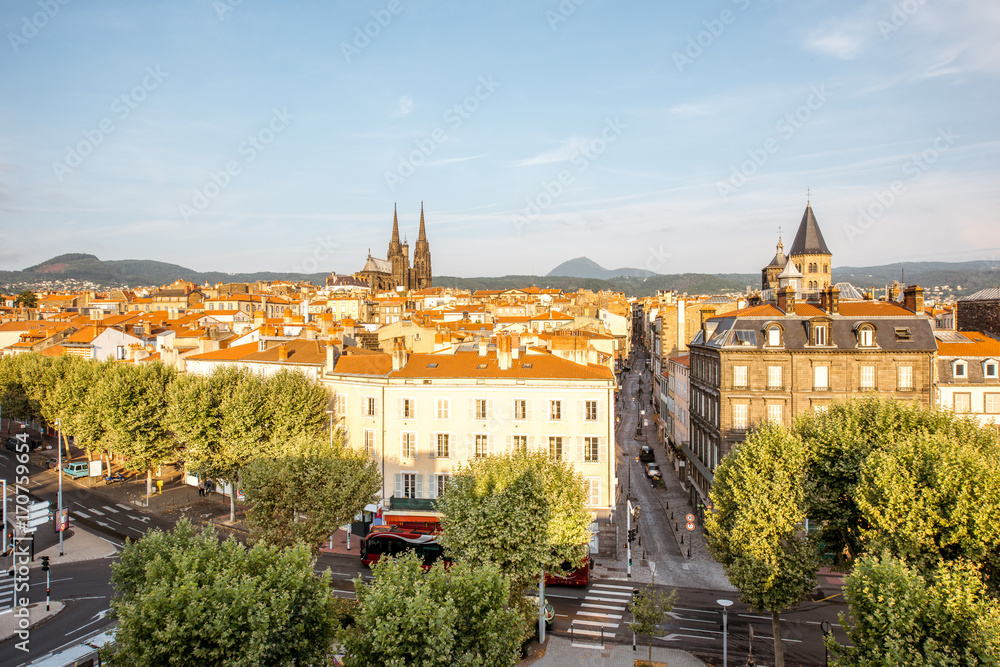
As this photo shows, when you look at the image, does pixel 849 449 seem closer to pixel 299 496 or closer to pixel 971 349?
pixel 971 349

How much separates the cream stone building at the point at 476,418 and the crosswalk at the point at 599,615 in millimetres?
6177

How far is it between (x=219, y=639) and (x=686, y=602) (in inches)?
924

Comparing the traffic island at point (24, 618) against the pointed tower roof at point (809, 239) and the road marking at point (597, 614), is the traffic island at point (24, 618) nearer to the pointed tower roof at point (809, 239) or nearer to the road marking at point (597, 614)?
the road marking at point (597, 614)

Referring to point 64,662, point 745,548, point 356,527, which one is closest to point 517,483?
point 745,548

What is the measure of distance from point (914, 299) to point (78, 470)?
6734 centimetres

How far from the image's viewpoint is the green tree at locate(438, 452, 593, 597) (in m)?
24.0

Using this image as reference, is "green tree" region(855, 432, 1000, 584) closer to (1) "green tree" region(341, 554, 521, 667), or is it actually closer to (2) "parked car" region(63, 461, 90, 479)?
(1) "green tree" region(341, 554, 521, 667)

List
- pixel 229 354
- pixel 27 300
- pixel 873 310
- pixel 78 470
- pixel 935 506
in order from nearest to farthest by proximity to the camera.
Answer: pixel 935 506, pixel 873 310, pixel 229 354, pixel 78 470, pixel 27 300

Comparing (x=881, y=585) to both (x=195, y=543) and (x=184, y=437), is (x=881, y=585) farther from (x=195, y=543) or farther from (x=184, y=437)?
(x=184, y=437)

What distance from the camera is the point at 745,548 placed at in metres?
23.3

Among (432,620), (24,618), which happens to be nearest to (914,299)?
(432,620)

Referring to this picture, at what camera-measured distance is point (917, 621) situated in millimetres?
15125

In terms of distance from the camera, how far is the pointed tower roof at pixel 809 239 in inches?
3799

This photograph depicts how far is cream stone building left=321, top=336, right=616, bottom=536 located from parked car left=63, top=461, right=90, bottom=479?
29.2 meters
